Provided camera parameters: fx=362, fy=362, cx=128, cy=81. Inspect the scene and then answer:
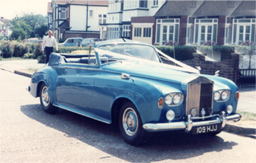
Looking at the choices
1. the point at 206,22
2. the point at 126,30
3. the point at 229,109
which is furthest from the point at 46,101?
the point at 126,30

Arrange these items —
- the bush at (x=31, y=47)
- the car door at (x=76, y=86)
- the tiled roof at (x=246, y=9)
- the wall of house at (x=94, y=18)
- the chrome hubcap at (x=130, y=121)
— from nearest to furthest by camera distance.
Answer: the chrome hubcap at (x=130, y=121) → the car door at (x=76, y=86) → the tiled roof at (x=246, y=9) → the bush at (x=31, y=47) → the wall of house at (x=94, y=18)

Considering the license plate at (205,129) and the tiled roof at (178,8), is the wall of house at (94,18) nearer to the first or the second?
the tiled roof at (178,8)

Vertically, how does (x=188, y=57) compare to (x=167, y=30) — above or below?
below

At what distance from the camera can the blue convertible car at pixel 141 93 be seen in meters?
5.47

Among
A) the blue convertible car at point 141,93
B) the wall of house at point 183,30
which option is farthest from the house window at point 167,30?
the blue convertible car at point 141,93

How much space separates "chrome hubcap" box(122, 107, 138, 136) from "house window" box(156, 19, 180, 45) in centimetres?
2915

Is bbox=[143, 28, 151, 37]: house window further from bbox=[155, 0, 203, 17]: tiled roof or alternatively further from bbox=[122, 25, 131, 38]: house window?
bbox=[122, 25, 131, 38]: house window

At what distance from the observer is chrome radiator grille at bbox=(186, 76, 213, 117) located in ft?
18.5

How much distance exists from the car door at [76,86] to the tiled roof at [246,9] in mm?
24538

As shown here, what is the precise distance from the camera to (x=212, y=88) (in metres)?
5.90

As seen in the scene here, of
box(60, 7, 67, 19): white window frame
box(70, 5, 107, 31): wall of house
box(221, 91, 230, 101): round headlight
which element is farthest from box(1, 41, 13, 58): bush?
box(60, 7, 67, 19): white window frame

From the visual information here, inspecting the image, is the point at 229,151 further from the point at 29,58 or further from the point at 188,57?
the point at 29,58

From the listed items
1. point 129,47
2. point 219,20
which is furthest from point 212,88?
point 219,20

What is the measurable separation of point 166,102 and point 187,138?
1.29 meters
